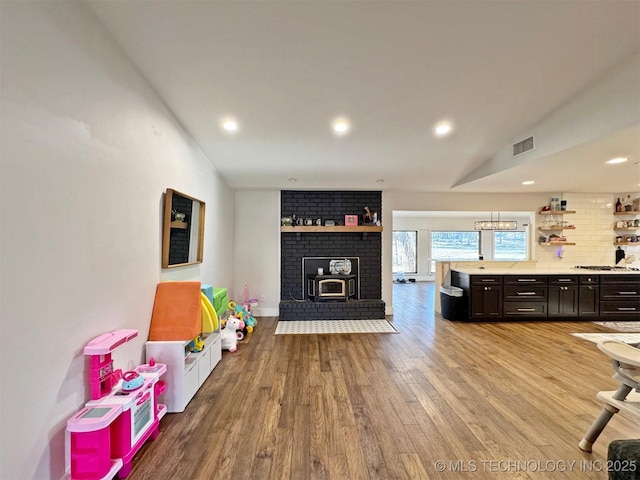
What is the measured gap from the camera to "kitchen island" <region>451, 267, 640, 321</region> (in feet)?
15.8

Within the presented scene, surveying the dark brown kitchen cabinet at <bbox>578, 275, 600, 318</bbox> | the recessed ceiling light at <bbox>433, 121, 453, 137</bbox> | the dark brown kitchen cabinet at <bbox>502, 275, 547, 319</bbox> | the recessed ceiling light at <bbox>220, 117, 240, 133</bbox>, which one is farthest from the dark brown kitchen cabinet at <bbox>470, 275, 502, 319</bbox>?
the recessed ceiling light at <bbox>220, 117, 240, 133</bbox>

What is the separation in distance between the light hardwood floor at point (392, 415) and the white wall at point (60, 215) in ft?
2.38

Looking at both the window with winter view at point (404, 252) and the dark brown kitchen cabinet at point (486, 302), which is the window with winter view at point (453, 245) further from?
the dark brown kitchen cabinet at point (486, 302)

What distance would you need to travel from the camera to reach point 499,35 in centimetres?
190

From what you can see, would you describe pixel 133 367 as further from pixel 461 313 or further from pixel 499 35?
pixel 461 313

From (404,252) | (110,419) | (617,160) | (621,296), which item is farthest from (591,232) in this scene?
(110,419)

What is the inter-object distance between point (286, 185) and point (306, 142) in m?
1.73

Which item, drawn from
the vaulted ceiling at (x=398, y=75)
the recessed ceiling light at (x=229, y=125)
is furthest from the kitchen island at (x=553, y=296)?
the recessed ceiling light at (x=229, y=125)

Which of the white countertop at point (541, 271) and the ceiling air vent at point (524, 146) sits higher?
the ceiling air vent at point (524, 146)

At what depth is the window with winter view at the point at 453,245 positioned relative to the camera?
1016cm

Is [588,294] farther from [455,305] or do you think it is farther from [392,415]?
[392,415]

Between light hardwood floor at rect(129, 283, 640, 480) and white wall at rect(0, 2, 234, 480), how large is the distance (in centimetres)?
72

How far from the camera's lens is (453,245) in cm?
1023

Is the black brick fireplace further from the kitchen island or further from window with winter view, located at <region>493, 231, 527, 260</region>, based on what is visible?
window with winter view, located at <region>493, 231, 527, 260</region>
